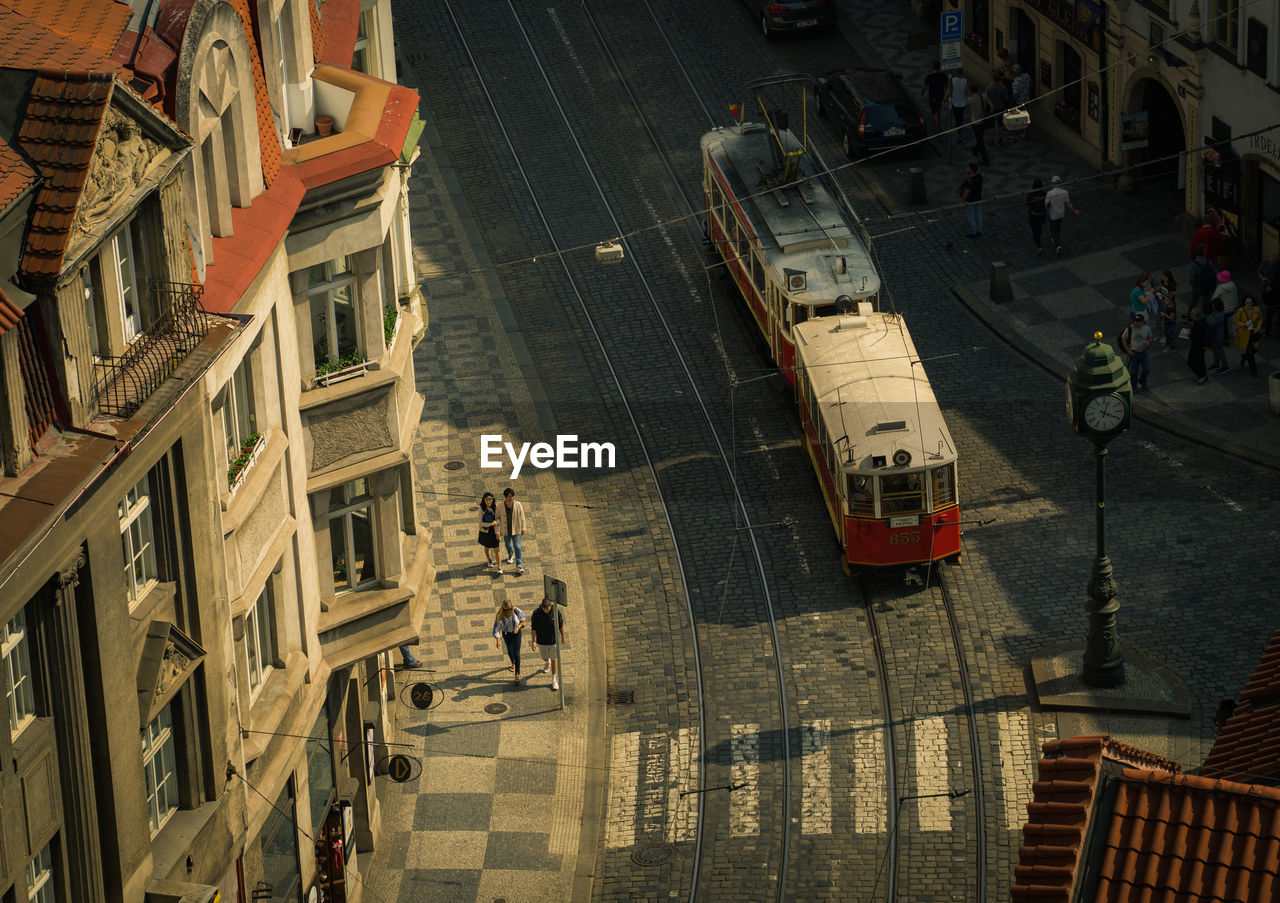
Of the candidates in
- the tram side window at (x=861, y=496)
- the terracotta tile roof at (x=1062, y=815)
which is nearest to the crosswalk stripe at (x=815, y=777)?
the tram side window at (x=861, y=496)

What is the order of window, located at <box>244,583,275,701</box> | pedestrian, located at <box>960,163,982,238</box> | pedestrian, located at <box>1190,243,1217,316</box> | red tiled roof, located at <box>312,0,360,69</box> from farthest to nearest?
1. pedestrian, located at <box>960,163,982,238</box>
2. pedestrian, located at <box>1190,243,1217,316</box>
3. red tiled roof, located at <box>312,0,360,69</box>
4. window, located at <box>244,583,275,701</box>

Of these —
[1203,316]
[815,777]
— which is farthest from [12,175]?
[1203,316]

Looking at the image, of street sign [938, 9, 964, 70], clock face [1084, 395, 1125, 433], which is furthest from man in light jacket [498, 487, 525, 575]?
Result: street sign [938, 9, 964, 70]

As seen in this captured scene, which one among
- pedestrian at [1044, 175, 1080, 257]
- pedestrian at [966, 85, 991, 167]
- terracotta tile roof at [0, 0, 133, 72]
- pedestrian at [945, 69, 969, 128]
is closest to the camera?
terracotta tile roof at [0, 0, 133, 72]

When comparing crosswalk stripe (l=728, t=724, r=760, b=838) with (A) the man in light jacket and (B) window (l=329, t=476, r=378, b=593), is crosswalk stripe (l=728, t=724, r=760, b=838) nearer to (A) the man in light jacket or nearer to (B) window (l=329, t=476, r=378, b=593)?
(A) the man in light jacket

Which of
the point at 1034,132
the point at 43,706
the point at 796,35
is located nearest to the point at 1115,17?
the point at 1034,132

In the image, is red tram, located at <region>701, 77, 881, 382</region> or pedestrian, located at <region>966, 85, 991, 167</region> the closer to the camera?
red tram, located at <region>701, 77, 881, 382</region>
